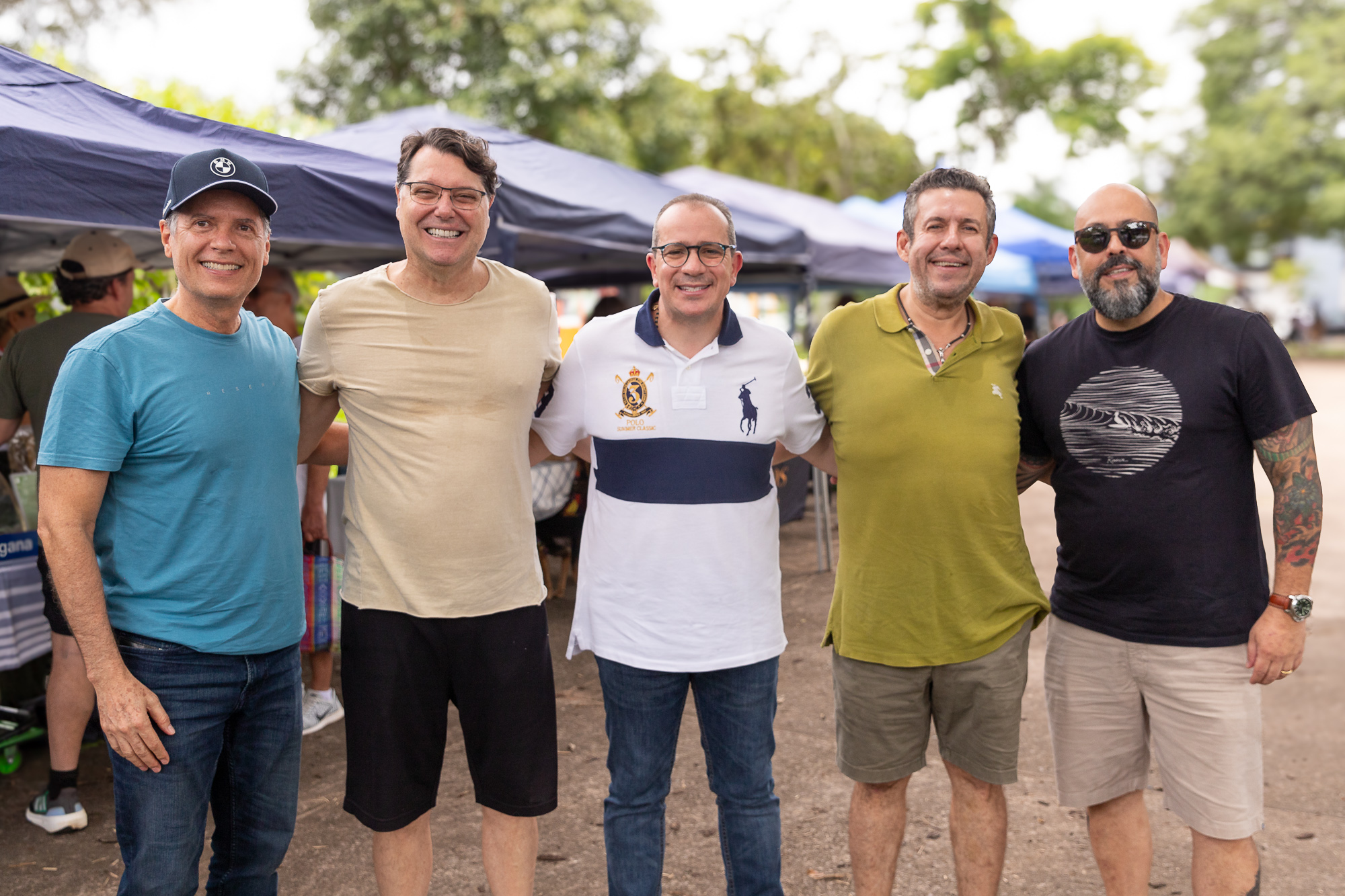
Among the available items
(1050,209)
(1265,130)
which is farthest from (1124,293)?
(1050,209)

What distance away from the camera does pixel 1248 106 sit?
33.6m

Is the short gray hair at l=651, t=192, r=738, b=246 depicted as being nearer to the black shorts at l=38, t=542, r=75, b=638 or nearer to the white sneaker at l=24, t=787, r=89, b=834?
the black shorts at l=38, t=542, r=75, b=638

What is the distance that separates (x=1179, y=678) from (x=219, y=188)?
253 centimetres

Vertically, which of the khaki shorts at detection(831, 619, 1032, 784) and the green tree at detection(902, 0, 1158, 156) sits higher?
the green tree at detection(902, 0, 1158, 156)

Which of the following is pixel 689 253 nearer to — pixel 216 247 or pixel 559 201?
pixel 216 247

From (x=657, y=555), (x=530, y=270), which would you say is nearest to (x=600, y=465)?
(x=657, y=555)

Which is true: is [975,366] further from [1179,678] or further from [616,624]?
[616,624]

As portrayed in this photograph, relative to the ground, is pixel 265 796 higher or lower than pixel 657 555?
lower

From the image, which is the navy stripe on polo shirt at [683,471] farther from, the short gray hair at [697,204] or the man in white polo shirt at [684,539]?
the short gray hair at [697,204]

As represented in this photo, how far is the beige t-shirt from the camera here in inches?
89.6

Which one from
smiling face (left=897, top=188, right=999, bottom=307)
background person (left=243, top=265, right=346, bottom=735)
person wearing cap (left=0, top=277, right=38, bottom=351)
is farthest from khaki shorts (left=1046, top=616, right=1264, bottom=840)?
person wearing cap (left=0, top=277, right=38, bottom=351)

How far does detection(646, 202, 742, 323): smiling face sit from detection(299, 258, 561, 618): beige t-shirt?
40cm

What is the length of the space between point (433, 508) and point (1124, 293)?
5.84ft

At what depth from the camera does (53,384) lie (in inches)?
129
